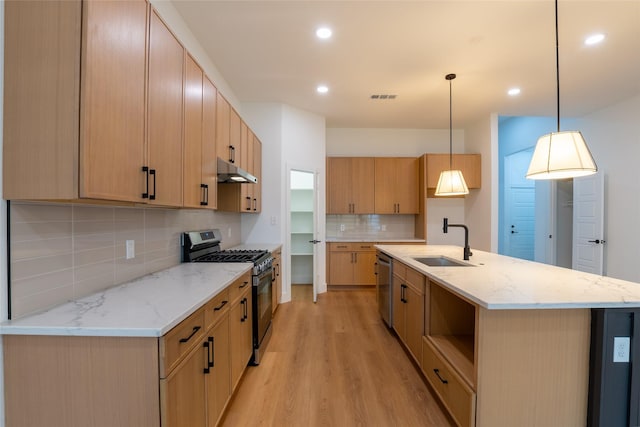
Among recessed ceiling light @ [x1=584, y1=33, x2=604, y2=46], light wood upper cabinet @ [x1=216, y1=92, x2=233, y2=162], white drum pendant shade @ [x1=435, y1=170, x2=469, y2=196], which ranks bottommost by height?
white drum pendant shade @ [x1=435, y1=170, x2=469, y2=196]

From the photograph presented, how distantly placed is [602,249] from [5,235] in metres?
6.47

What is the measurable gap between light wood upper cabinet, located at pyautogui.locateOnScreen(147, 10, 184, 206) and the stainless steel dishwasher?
2309 mm

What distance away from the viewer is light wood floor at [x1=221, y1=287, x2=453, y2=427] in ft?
6.10

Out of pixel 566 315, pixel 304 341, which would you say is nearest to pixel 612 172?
pixel 566 315

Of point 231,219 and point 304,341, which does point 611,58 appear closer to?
point 304,341

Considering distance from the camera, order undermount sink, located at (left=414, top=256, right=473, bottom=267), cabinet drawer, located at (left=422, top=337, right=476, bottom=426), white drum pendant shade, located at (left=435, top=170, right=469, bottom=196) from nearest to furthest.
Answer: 1. cabinet drawer, located at (left=422, top=337, right=476, bottom=426)
2. undermount sink, located at (left=414, top=256, right=473, bottom=267)
3. white drum pendant shade, located at (left=435, top=170, right=469, bottom=196)

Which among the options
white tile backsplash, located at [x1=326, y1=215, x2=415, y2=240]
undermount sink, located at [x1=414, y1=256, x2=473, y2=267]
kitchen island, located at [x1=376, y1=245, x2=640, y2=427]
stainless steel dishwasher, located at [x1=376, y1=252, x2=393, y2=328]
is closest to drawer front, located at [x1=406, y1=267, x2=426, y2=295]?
undermount sink, located at [x1=414, y1=256, x2=473, y2=267]

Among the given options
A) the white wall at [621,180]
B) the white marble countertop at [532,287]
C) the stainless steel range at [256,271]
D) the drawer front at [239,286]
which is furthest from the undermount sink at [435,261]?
the white wall at [621,180]

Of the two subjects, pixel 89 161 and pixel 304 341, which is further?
pixel 304 341

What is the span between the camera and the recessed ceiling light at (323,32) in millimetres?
2531

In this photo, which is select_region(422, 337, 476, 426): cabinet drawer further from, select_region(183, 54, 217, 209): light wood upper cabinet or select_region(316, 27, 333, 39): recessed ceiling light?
select_region(316, 27, 333, 39): recessed ceiling light

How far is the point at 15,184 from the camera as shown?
3.54 ft

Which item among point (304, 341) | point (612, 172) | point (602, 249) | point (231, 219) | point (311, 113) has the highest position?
point (311, 113)

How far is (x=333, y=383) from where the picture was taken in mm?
2221
